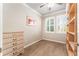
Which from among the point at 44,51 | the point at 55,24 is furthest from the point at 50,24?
the point at 44,51

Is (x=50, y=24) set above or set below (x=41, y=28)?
above

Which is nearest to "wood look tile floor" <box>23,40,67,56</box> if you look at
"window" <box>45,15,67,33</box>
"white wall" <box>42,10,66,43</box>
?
"white wall" <box>42,10,66,43</box>

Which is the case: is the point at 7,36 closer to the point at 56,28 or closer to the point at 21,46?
the point at 21,46

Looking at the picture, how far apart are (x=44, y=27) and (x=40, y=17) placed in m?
0.47

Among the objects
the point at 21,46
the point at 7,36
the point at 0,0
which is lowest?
the point at 21,46

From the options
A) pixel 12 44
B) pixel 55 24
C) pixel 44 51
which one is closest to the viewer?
pixel 12 44

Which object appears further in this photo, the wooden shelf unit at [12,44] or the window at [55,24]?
the window at [55,24]

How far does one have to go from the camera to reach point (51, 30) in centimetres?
333

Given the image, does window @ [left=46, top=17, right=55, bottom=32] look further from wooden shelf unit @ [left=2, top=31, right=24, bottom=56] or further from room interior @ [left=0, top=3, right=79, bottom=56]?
wooden shelf unit @ [left=2, top=31, right=24, bottom=56]

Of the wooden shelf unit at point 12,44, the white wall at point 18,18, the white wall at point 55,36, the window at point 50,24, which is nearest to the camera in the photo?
the wooden shelf unit at point 12,44

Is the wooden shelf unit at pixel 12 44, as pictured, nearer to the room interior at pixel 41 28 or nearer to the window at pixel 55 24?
the room interior at pixel 41 28

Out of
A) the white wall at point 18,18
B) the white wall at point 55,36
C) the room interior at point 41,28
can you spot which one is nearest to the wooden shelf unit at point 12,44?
the room interior at point 41,28

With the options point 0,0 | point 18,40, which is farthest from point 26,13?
point 0,0

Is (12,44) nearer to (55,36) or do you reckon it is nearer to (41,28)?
(41,28)
